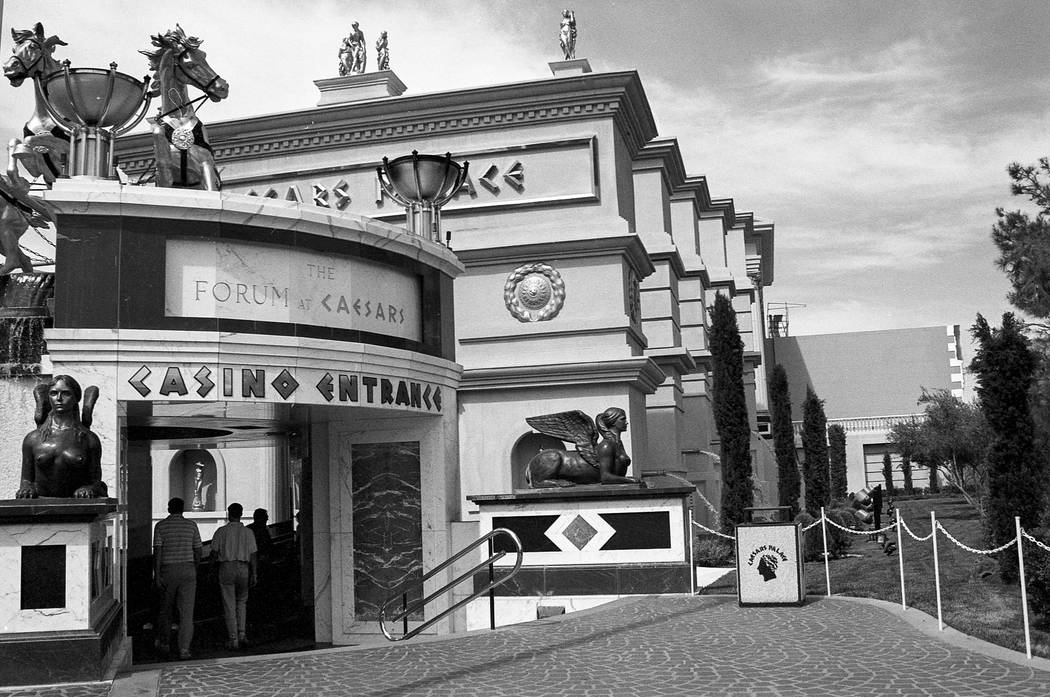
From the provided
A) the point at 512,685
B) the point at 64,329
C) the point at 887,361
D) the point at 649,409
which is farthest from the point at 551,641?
the point at 887,361

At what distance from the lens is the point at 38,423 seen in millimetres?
10781

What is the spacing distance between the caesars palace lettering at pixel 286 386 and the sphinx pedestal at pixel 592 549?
224 cm

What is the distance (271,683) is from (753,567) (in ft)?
22.3

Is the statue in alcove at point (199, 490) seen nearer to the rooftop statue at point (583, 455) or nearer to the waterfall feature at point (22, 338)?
the rooftop statue at point (583, 455)

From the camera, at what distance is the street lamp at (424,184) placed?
56.7ft

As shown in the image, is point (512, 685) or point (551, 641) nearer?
point (512, 685)

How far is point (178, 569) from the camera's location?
1441cm

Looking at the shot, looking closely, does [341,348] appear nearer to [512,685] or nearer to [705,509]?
[512,685]

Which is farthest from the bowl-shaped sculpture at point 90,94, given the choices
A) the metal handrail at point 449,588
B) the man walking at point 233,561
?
the metal handrail at point 449,588

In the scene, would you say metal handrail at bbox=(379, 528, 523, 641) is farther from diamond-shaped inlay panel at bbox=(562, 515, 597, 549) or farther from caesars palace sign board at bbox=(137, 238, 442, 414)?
caesars palace sign board at bbox=(137, 238, 442, 414)

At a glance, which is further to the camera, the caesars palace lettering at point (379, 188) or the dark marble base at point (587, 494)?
the caesars palace lettering at point (379, 188)

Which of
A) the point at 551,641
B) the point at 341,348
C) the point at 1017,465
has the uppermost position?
the point at 341,348

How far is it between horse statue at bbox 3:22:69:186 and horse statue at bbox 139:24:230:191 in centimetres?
132

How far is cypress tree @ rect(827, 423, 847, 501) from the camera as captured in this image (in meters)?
54.6
